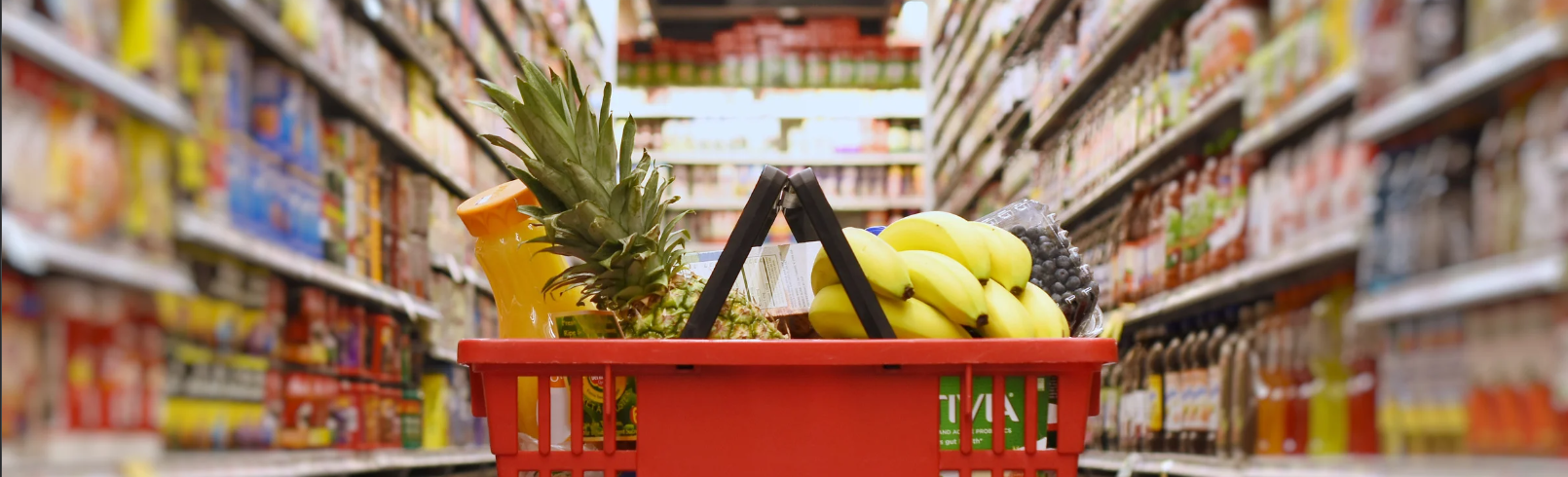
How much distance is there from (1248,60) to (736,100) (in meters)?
5.62

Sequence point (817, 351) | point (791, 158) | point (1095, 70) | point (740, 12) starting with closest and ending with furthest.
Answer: point (817, 351), point (1095, 70), point (791, 158), point (740, 12)

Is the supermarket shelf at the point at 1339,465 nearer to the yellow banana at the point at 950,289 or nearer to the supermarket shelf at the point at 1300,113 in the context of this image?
the supermarket shelf at the point at 1300,113

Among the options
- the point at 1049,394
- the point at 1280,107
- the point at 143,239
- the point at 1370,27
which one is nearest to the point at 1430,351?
the point at 1370,27

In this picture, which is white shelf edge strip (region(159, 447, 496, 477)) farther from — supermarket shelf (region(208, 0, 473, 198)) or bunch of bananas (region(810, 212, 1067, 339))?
bunch of bananas (region(810, 212, 1067, 339))

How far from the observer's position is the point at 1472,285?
1.63 meters

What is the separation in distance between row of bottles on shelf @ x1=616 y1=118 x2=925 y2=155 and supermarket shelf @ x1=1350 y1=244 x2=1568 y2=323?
239 inches

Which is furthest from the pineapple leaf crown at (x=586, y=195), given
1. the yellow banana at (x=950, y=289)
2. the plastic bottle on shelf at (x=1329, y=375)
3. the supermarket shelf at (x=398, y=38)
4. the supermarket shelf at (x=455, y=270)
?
the supermarket shelf at (x=455, y=270)

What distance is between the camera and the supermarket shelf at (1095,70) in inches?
127

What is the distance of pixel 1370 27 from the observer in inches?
77.7

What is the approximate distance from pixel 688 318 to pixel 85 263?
1091 millimetres

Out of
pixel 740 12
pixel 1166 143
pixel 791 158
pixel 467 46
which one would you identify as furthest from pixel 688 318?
pixel 740 12

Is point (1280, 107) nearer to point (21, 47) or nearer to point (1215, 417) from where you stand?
point (1215, 417)

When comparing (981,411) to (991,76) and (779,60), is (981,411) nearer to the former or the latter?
(991,76)

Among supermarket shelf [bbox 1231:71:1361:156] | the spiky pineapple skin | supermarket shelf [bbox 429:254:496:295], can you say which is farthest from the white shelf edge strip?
supermarket shelf [bbox 1231:71:1361:156]
